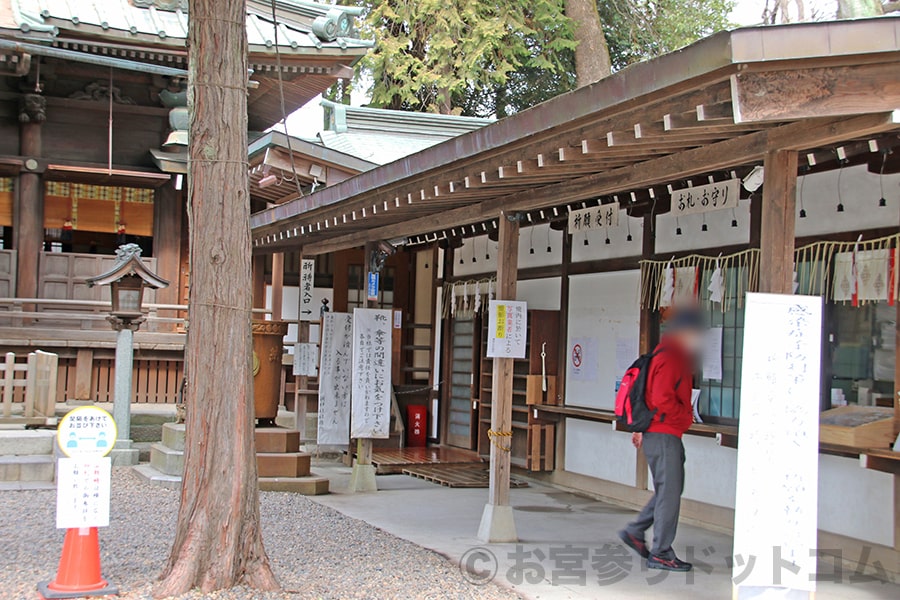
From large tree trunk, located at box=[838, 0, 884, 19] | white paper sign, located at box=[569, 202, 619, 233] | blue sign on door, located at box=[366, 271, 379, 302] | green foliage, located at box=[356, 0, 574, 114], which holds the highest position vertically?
green foliage, located at box=[356, 0, 574, 114]

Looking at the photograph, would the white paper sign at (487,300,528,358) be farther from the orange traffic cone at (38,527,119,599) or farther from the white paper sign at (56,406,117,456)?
the orange traffic cone at (38,527,119,599)

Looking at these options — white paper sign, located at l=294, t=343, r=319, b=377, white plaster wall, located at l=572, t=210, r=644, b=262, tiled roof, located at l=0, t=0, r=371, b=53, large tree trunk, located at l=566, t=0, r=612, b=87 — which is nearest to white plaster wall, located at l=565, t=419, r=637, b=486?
white plaster wall, located at l=572, t=210, r=644, b=262

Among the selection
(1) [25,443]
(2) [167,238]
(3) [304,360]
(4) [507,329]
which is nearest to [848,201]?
(4) [507,329]

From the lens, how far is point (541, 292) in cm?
1162

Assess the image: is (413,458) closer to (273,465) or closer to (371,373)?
(371,373)

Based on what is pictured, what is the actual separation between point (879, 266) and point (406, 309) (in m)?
9.41

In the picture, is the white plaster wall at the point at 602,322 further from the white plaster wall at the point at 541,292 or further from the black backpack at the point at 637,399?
the black backpack at the point at 637,399

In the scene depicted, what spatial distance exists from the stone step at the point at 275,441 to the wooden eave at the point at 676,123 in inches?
143

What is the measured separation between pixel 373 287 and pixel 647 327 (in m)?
3.47

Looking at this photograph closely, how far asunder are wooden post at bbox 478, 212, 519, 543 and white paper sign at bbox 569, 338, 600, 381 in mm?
2601

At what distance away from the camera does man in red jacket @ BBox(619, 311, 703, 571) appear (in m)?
6.69

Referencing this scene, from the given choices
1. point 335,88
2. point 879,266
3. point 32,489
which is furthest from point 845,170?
point 335,88

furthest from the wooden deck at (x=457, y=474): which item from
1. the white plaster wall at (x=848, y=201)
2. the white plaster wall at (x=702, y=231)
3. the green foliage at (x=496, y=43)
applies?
the green foliage at (x=496, y=43)

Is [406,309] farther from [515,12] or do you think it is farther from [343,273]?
[515,12]
